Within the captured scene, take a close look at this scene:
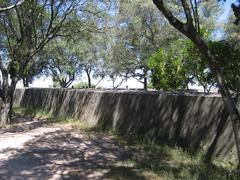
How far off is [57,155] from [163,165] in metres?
2.52

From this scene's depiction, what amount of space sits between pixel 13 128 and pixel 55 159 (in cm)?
613

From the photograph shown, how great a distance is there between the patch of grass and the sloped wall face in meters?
0.27

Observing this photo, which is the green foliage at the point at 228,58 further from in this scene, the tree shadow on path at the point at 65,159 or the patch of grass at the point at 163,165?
the tree shadow on path at the point at 65,159

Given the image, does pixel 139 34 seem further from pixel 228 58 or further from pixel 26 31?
pixel 228 58

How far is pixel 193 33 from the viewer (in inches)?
255

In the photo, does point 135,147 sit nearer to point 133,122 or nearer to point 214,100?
point 133,122

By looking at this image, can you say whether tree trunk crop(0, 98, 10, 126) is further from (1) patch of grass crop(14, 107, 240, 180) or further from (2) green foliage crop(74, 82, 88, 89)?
(2) green foliage crop(74, 82, 88, 89)

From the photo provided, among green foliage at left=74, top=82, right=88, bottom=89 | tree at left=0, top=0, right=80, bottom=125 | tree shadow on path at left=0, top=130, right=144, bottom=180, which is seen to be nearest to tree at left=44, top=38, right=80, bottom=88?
green foliage at left=74, top=82, right=88, bottom=89

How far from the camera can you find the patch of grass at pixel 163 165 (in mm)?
7285

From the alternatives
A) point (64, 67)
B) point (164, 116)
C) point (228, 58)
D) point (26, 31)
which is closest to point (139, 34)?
point (64, 67)

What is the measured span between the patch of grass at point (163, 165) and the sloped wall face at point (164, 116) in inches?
10.5

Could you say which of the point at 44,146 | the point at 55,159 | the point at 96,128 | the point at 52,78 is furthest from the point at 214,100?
the point at 52,78

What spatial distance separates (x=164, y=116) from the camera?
10.4 meters

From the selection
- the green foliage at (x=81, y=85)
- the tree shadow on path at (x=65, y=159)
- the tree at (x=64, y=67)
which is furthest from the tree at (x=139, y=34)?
the tree shadow on path at (x=65, y=159)
